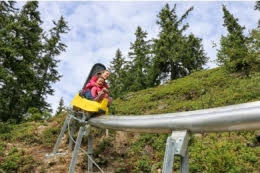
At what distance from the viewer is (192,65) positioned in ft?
98.6

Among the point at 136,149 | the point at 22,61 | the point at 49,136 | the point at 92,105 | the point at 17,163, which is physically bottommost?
the point at 17,163

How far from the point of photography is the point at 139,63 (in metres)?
32.9

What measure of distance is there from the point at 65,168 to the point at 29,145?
296 centimetres

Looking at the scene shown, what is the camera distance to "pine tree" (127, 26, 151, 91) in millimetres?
28681

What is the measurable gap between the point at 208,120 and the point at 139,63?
3002cm

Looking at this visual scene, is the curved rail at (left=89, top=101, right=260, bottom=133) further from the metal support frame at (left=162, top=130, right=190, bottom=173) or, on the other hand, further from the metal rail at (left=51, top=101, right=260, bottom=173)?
the metal support frame at (left=162, top=130, right=190, bottom=173)

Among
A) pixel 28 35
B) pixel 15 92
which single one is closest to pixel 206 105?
pixel 15 92

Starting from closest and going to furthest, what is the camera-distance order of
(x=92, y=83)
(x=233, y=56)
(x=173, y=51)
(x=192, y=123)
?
(x=192, y=123)
(x=92, y=83)
(x=233, y=56)
(x=173, y=51)

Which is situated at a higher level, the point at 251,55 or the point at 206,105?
the point at 251,55

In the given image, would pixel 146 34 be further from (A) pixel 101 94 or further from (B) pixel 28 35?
(A) pixel 101 94

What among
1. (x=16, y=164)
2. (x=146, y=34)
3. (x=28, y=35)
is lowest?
(x=16, y=164)

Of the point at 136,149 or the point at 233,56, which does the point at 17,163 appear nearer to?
the point at 136,149

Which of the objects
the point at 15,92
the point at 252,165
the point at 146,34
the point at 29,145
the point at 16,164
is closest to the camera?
the point at 252,165

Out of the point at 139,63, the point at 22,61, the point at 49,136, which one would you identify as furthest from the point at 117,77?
the point at 49,136
